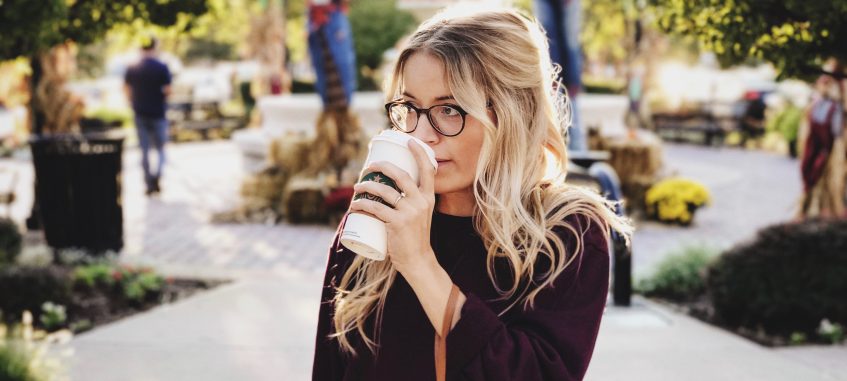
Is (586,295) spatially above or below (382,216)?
below

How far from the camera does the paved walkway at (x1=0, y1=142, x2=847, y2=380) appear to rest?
4613mm

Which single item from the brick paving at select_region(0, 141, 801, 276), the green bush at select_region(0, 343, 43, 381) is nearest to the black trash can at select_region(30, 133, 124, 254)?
the brick paving at select_region(0, 141, 801, 276)

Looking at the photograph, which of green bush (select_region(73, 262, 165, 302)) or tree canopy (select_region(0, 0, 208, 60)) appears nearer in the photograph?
tree canopy (select_region(0, 0, 208, 60))

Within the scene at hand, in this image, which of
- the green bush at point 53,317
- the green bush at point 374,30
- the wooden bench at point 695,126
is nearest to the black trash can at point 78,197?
the green bush at point 53,317

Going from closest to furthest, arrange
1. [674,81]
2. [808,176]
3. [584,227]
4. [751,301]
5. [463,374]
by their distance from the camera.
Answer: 1. [463,374]
2. [584,227]
3. [751,301]
4. [808,176]
5. [674,81]

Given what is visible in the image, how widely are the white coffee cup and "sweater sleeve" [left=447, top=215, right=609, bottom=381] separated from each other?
25cm

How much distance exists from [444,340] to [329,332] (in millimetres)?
469

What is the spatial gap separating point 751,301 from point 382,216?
4568 mm

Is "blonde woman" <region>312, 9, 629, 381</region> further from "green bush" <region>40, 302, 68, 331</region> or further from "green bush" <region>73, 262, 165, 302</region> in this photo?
"green bush" <region>73, 262, 165, 302</region>

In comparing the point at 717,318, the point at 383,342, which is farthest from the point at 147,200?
the point at 383,342

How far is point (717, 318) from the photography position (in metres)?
5.94

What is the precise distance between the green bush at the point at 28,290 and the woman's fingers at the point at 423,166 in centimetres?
480

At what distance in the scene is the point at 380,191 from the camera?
1.66 meters

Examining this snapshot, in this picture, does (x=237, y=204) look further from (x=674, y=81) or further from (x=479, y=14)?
(x=674, y=81)
